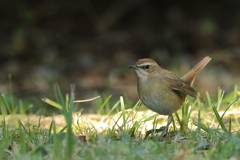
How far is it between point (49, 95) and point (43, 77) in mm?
1682

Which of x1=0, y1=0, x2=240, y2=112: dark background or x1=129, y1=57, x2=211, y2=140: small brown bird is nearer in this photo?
x1=129, y1=57, x2=211, y2=140: small brown bird

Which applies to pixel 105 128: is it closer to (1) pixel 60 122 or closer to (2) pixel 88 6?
(1) pixel 60 122

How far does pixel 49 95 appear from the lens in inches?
393

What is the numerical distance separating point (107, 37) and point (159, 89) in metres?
7.35

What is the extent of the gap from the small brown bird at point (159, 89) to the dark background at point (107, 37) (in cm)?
555

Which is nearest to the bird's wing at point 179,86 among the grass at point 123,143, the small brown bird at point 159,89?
the small brown bird at point 159,89

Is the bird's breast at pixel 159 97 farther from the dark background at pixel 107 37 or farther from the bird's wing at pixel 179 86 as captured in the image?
the dark background at pixel 107 37

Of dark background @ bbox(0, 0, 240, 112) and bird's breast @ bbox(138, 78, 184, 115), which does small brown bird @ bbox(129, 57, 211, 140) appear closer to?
bird's breast @ bbox(138, 78, 184, 115)

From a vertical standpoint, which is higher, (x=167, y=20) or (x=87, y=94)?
(x=167, y=20)

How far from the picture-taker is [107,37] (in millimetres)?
12680

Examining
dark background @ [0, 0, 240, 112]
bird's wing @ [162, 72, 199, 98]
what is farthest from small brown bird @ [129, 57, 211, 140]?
dark background @ [0, 0, 240, 112]

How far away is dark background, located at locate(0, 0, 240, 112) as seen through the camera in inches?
459

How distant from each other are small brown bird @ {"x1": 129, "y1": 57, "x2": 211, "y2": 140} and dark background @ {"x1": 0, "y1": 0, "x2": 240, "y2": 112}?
5.55m

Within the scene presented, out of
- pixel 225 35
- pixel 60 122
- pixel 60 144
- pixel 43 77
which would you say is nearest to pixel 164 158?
pixel 60 144
